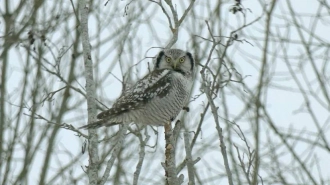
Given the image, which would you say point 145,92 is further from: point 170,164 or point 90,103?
point 170,164

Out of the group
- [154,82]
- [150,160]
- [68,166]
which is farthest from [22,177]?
[154,82]

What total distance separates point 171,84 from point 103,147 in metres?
2.43

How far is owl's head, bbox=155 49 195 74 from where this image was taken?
610cm

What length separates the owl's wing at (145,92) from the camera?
583cm

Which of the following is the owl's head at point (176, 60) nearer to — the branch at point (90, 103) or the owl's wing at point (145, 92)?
the owl's wing at point (145, 92)

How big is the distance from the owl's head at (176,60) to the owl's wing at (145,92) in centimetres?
18

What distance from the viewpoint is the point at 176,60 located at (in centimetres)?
611

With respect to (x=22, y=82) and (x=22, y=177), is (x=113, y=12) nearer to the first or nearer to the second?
(x=22, y=82)

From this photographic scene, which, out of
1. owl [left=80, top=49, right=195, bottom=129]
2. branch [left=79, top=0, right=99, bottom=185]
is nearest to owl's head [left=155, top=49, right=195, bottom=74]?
owl [left=80, top=49, right=195, bottom=129]

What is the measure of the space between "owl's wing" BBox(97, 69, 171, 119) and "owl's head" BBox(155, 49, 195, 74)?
0.60ft

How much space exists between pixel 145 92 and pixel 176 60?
415 millimetres

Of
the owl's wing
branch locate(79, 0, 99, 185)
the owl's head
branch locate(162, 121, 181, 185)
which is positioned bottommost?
branch locate(162, 121, 181, 185)

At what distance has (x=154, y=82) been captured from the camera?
19.2 feet

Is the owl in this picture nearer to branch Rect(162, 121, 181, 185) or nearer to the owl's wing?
the owl's wing
